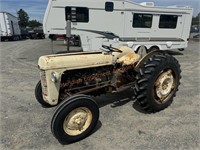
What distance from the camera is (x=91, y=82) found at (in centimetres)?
381

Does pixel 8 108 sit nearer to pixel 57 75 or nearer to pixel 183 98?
pixel 57 75

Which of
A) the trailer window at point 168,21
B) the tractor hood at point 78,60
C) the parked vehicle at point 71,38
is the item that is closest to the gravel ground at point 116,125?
the tractor hood at point 78,60

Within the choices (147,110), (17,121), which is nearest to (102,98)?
(147,110)

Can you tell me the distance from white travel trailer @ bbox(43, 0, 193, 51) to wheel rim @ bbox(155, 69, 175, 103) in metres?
4.88

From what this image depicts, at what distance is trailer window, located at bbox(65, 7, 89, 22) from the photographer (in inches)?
357

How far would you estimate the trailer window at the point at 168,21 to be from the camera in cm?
1029

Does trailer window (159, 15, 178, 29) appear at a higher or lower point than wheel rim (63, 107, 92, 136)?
higher

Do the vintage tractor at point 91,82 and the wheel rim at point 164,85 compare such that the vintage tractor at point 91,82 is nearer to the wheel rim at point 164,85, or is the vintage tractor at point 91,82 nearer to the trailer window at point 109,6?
the wheel rim at point 164,85

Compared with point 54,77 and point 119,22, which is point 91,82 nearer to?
point 54,77

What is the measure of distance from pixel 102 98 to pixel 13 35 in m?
22.1

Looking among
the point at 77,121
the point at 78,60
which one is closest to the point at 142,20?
the point at 78,60

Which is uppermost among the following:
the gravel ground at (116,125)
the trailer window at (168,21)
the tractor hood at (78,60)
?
the trailer window at (168,21)

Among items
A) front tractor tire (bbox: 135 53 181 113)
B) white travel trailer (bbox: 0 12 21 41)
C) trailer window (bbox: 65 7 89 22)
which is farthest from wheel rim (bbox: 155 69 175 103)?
white travel trailer (bbox: 0 12 21 41)

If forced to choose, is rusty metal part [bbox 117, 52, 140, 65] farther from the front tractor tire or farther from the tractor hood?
the front tractor tire
